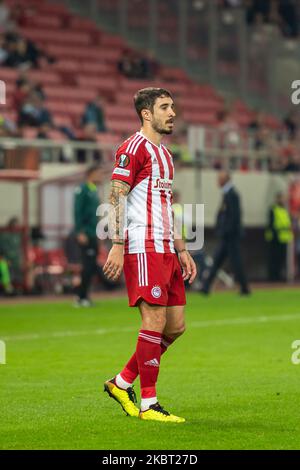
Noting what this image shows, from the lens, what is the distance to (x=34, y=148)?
24781mm

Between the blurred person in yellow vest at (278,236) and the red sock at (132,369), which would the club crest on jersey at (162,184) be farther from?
the blurred person in yellow vest at (278,236)

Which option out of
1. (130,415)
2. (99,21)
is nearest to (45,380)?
(130,415)

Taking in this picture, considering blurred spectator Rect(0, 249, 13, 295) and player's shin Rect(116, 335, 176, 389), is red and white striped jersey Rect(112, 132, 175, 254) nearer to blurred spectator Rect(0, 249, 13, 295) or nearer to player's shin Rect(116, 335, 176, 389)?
player's shin Rect(116, 335, 176, 389)

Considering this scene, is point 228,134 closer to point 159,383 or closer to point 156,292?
point 159,383

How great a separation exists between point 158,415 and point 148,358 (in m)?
0.39

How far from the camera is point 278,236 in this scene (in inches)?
1203

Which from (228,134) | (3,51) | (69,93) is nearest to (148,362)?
(228,134)

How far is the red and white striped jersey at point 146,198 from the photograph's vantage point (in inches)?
352

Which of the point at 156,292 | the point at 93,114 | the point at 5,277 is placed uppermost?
the point at 93,114

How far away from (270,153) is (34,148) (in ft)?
27.8

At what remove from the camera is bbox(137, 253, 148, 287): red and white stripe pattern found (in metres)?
8.80

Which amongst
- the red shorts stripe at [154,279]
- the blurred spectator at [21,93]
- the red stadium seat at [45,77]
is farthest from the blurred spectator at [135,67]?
the red shorts stripe at [154,279]

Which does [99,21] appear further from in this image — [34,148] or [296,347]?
[296,347]

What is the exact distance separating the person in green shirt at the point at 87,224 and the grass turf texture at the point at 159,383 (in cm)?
105
